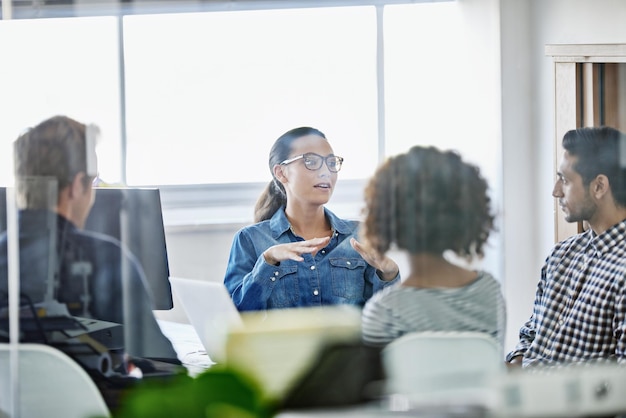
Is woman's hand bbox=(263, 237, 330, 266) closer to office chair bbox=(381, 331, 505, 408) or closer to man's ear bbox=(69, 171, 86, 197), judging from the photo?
office chair bbox=(381, 331, 505, 408)

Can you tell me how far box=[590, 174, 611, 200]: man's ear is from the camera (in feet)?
6.57

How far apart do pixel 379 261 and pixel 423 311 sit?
0.40 ft

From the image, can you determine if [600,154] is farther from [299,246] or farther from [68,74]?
[68,74]

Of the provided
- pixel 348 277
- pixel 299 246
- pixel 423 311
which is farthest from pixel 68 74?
pixel 423 311

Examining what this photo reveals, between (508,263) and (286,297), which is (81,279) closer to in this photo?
(286,297)

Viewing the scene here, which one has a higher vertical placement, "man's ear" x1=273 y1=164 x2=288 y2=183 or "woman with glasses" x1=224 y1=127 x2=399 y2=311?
"man's ear" x1=273 y1=164 x2=288 y2=183

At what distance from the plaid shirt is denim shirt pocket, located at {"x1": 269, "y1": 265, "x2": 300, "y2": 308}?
16.8 inches

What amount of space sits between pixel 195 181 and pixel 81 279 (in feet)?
0.94

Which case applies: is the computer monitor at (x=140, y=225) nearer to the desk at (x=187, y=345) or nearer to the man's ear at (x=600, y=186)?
the desk at (x=187, y=345)

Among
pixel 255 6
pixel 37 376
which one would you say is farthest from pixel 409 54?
pixel 37 376

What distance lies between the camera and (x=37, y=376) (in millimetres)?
1971

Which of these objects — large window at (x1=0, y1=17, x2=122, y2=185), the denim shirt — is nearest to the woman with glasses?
the denim shirt

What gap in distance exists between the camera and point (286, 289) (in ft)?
6.31

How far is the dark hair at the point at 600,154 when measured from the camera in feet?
6.58
